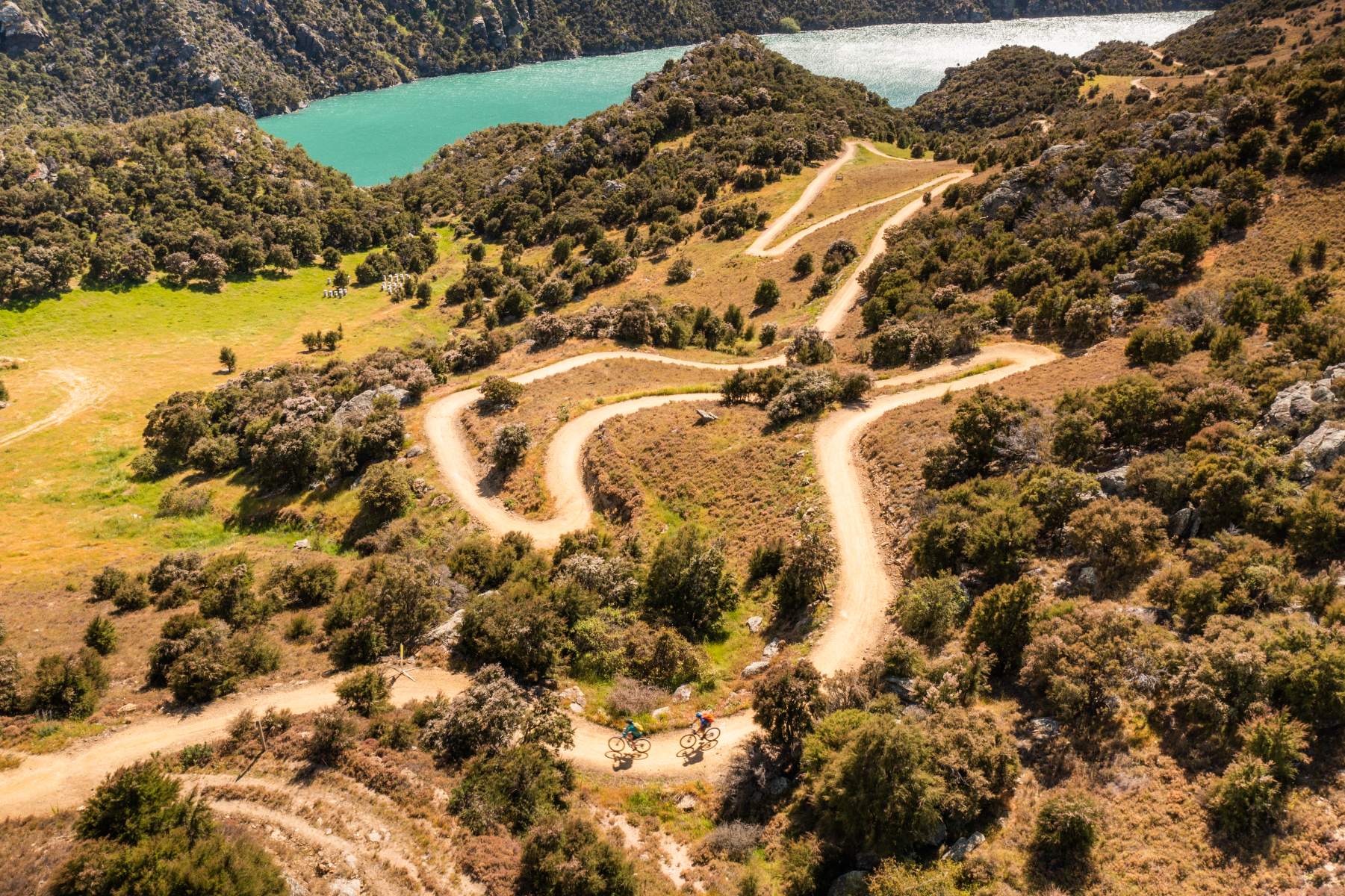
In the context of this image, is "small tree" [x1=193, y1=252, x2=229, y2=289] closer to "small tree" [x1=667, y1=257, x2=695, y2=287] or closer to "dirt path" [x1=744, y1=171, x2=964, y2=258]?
"small tree" [x1=667, y1=257, x2=695, y2=287]

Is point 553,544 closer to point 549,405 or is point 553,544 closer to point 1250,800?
point 549,405

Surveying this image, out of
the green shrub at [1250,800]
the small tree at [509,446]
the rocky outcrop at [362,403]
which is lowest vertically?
the green shrub at [1250,800]

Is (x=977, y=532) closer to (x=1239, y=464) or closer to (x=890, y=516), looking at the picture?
(x=890, y=516)

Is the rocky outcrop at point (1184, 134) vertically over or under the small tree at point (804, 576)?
over

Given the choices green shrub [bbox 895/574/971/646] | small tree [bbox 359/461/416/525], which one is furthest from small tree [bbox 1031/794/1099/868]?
small tree [bbox 359/461/416/525]

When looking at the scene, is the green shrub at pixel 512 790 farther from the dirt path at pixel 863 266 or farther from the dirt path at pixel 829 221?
the dirt path at pixel 829 221

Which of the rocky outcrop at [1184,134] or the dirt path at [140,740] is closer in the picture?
the dirt path at [140,740]

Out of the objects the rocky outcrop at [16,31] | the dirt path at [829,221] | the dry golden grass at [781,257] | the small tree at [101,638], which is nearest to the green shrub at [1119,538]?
the small tree at [101,638]
